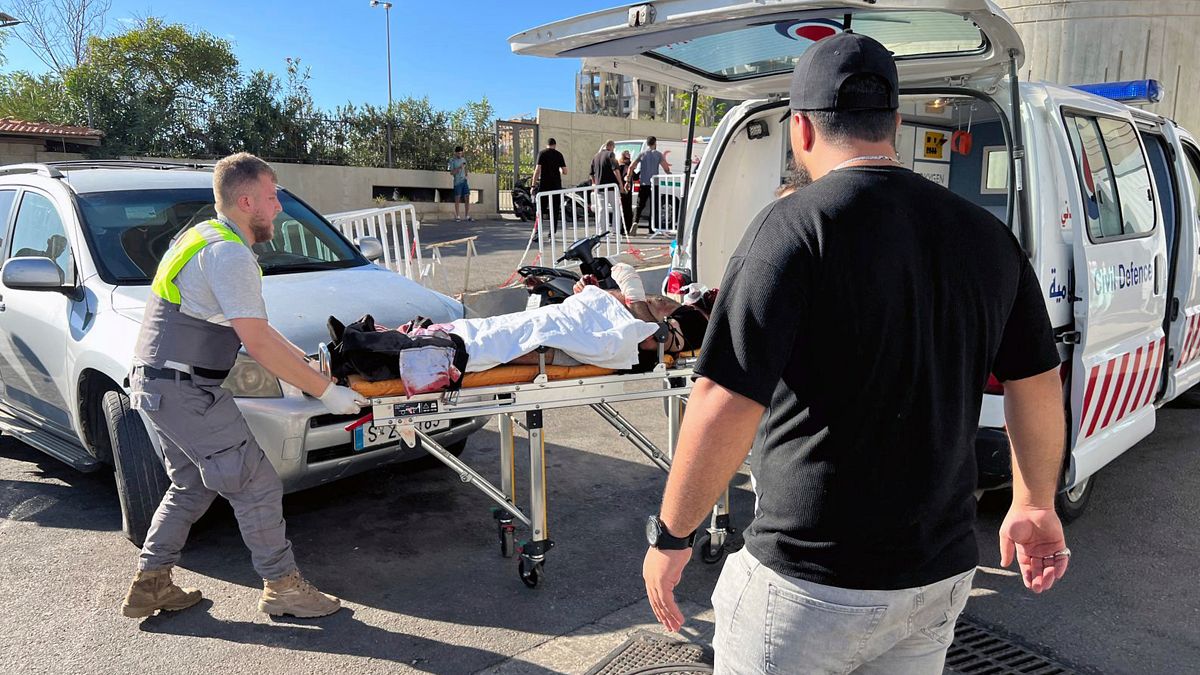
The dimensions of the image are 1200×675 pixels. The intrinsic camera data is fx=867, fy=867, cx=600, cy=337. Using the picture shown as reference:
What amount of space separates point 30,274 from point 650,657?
348 cm

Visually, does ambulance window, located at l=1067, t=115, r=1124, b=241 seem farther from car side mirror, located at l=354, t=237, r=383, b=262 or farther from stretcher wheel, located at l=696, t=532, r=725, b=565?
car side mirror, located at l=354, t=237, r=383, b=262

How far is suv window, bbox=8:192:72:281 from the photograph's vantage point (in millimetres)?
4703

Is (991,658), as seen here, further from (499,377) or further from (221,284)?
(221,284)

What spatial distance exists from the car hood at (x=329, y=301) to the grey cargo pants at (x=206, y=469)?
618mm

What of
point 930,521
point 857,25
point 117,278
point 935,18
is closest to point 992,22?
point 935,18

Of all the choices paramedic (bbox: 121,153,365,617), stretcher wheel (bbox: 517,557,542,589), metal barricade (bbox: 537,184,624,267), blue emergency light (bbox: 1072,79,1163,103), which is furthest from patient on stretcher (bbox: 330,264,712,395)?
metal barricade (bbox: 537,184,624,267)

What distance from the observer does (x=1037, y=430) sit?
1849 mm

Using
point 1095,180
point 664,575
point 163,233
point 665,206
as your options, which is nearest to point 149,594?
point 163,233

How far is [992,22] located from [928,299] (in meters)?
2.04

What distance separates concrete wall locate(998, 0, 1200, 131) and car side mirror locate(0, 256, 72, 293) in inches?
603

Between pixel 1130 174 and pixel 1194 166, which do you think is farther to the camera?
pixel 1194 166

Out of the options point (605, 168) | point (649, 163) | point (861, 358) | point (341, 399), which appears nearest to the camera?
point (861, 358)

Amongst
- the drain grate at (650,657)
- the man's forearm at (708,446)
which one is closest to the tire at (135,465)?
the drain grate at (650,657)

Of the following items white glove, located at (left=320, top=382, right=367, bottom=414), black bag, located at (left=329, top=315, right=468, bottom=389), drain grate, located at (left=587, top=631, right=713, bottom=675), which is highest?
black bag, located at (left=329, top=315, right=468, bottom=389)
